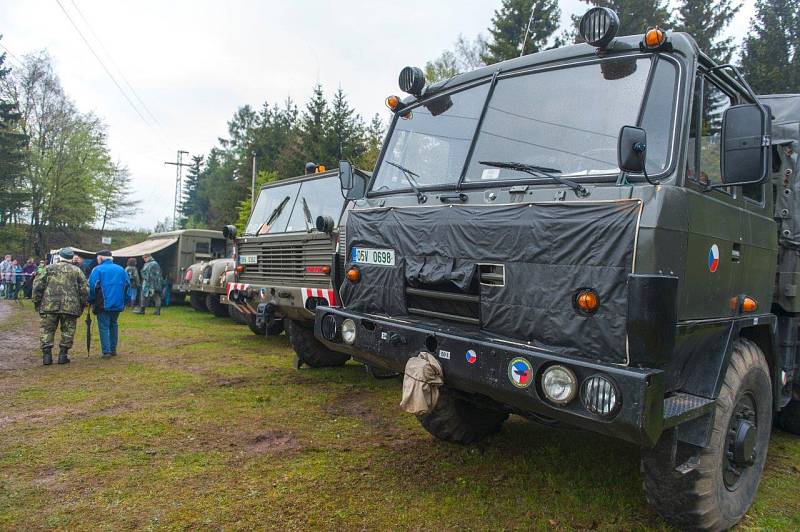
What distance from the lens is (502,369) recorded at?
9.15 feet

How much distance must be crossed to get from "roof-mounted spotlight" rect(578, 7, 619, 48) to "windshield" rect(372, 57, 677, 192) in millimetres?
127

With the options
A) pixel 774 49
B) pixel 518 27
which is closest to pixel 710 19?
pixel 774 49

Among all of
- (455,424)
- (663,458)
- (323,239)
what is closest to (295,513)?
(455,424)

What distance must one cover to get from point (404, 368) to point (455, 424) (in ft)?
3.54

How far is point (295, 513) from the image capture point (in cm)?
320

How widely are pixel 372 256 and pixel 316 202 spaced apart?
12.6 ft

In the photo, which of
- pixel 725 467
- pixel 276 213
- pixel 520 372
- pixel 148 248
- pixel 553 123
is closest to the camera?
pixel 520 372

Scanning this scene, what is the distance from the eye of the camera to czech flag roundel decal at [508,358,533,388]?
8.77 feet

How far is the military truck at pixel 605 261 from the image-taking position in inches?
100

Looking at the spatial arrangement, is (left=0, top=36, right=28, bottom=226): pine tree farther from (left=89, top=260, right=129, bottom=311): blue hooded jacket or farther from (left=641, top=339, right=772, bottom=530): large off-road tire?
(left=641, top=339, right=772, bottom=530): large off-road tire

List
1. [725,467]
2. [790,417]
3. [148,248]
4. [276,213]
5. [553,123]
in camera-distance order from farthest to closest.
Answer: [148,248], [276,213], [790,417], [553,123], [725,467]

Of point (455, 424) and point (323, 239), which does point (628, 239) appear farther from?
point (323, 239)

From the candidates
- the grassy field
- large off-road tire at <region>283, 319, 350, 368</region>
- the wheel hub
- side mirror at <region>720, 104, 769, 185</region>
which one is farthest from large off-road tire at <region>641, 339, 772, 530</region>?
large off-road tire at <region>283, 319, 350, 368</region>

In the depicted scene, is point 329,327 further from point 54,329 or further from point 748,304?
point 54,329
